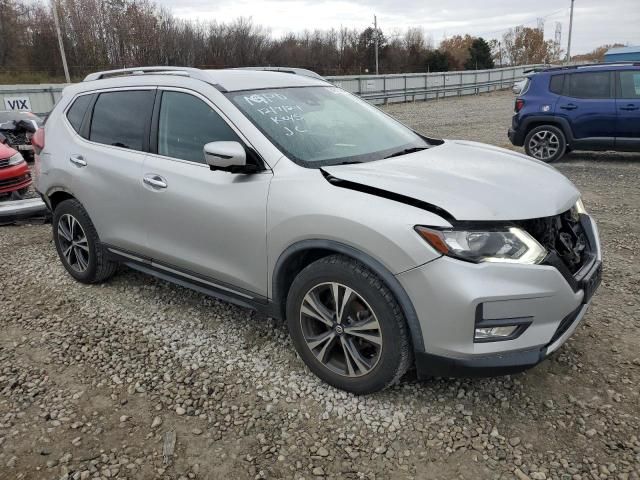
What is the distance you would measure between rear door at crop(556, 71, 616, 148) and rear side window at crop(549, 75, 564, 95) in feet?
0.28

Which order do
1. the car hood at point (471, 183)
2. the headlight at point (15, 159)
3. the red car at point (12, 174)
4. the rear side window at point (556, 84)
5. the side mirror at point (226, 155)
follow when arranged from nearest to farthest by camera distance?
1. the car hood at point (471, 183)
2. the side mirror at point (226, 155)
3. the red car at point (12, 174)
4. the headlight at point (15, 159)
5. the rear side window at point (556, 84)

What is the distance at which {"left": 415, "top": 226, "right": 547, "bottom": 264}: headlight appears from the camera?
2.34 meters

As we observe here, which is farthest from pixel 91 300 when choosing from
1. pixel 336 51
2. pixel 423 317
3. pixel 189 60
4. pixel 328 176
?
pixel 336 51

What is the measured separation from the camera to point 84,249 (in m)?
4.37

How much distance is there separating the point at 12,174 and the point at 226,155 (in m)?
5.64

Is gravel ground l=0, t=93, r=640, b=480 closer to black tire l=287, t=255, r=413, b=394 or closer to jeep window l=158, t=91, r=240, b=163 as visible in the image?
black tire l=287, t=255, r=413, b=394

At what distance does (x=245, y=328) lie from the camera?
3689 millimetres

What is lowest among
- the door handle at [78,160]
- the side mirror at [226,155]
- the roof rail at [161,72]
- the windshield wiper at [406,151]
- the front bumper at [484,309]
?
the front bumper at [484,309]

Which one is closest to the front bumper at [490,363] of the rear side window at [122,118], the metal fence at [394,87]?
the rear side window at [122,118]

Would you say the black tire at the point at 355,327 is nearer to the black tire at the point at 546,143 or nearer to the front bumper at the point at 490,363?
the front bumper at the point at 490,363

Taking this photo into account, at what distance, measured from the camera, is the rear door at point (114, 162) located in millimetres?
3660

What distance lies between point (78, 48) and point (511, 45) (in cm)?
6692

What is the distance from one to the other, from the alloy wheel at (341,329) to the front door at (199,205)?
15.3 inches

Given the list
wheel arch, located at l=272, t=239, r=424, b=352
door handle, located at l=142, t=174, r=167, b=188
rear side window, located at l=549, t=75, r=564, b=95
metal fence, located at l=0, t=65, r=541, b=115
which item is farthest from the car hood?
metal fence, located at l=0, t=65, r=541, b=115
